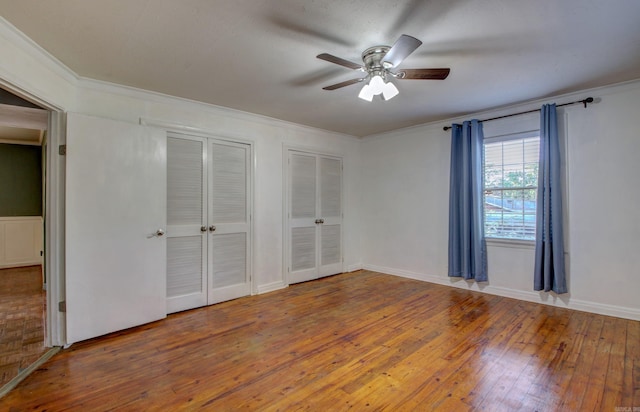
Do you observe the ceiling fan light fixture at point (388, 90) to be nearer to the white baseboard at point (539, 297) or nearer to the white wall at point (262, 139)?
the white wall at point (262, 139)

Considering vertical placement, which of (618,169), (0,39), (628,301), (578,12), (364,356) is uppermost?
(578,12)

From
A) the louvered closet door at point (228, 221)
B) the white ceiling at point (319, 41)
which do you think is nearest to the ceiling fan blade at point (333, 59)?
the white ceiling at point (319, 41)

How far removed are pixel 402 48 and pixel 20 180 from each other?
24.5 ft

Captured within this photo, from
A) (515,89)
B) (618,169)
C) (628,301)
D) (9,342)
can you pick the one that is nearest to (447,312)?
(628,301)

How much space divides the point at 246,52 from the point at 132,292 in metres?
2.47

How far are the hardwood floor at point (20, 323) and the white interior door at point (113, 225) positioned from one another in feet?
1.11

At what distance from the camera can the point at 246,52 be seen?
94.4 inches

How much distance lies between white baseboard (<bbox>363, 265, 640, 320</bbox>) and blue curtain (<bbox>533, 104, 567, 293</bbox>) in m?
0.17

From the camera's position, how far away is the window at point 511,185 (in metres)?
3.75

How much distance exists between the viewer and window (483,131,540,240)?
12.3ft

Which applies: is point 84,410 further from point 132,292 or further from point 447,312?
point 447,312

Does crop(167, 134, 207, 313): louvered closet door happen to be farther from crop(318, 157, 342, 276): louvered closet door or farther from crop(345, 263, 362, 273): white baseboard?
crop(345, 263, 362, 273): white baseboard

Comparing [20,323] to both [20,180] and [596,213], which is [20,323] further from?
[596,213]

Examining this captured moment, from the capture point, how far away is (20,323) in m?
3.02
